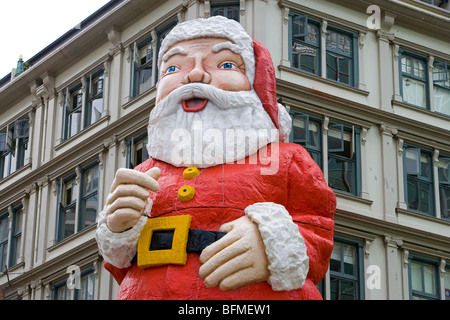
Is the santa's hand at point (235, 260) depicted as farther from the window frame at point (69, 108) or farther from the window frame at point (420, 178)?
the window frame at point (69, 108)

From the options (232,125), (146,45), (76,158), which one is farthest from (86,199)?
(232,125)

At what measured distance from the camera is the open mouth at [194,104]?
11000 millimetres

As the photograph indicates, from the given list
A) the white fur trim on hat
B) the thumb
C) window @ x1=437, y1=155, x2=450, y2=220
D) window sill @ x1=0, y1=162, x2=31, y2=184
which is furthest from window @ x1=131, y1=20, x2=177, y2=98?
the thumb

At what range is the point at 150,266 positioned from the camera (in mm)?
10328

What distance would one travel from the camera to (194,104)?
11070mm

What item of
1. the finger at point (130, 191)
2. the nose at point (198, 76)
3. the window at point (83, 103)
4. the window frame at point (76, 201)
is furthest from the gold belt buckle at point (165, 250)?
the window at point (83, 103)

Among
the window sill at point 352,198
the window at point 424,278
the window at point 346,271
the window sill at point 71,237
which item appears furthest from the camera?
the window sill at point 71,237

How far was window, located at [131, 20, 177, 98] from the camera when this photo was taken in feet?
77.0

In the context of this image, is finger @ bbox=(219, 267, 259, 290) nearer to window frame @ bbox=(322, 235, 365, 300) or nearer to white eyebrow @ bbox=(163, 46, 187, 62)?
white eyebrow @ bbox=(163, 46, 187, 62)

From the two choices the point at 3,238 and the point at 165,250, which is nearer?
the point at 165,250

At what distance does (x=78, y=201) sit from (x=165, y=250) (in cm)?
1431

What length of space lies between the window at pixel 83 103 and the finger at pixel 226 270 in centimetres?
1504

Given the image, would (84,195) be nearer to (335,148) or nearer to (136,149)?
(136,149)

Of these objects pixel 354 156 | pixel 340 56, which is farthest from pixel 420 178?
pixel 340 56
